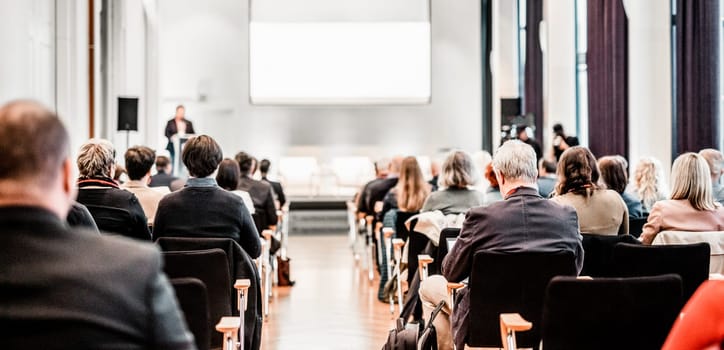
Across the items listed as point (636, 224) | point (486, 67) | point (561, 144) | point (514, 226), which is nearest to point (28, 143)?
point (514, 226)

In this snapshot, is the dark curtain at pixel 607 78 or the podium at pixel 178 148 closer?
the dark curtain at pixel 607 78

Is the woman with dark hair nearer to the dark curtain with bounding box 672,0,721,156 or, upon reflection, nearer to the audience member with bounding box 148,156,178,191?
the dark curtain with bounding box 672,0,721,156

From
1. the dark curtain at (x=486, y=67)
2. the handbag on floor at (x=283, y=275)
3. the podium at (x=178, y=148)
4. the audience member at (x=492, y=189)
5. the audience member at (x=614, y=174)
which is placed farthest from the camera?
the dark curtain at (x=486, y=67)

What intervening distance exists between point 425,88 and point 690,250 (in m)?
13.2

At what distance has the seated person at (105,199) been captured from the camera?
4230 millimetres

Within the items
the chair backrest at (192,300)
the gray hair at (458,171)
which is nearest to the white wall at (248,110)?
the gray hair at (458,171)

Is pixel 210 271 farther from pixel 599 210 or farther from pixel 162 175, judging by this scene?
pixel 162 175

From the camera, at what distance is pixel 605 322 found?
9.05ft

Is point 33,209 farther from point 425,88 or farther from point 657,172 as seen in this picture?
point 425,88

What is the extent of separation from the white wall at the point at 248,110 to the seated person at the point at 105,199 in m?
12.5

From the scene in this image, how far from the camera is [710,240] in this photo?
4238mm

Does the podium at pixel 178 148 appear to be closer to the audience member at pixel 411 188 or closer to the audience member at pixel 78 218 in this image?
the audience member at pixel 411 188

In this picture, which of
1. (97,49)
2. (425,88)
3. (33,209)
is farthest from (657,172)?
(425,88)

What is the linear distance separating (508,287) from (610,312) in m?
0.80
